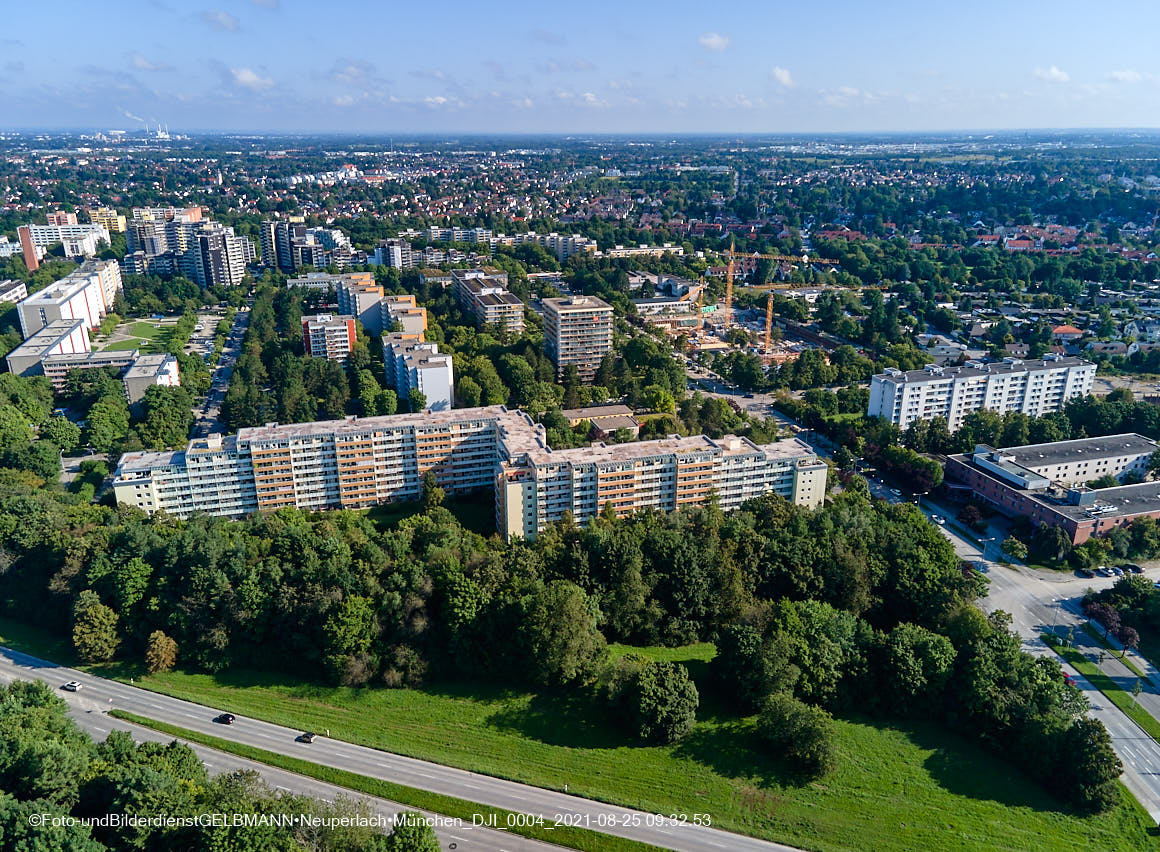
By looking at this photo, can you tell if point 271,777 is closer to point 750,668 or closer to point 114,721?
point 114,721

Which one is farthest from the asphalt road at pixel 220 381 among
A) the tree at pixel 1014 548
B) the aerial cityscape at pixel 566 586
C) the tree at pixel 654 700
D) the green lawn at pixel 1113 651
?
the green lawn at pixel 1113 651

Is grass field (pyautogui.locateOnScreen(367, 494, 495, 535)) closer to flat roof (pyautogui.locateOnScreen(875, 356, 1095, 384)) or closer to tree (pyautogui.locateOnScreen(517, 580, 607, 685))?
tree (pyautogui.locateOnScreen(517, 580, 607, 685))

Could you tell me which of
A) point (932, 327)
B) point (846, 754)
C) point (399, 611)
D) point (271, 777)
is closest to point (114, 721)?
point (271, 777)

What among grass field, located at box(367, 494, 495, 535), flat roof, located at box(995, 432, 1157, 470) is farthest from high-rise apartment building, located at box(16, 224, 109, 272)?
flat roof, located at box(995, 432, 1157, 470)

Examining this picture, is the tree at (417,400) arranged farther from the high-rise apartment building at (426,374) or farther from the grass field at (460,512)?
the grass field at (460,512)

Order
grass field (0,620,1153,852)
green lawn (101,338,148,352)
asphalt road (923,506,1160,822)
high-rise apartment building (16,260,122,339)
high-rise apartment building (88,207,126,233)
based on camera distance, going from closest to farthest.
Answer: grass field (0,620,1153,852) → asphalt road (923,506,1160,822) → high-rise apartment building (16,260,122,339) → green lawn (101,338,148,352) → high-rise apartment building (88,207,126,233)

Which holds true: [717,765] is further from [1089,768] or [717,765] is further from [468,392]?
[468,392]
